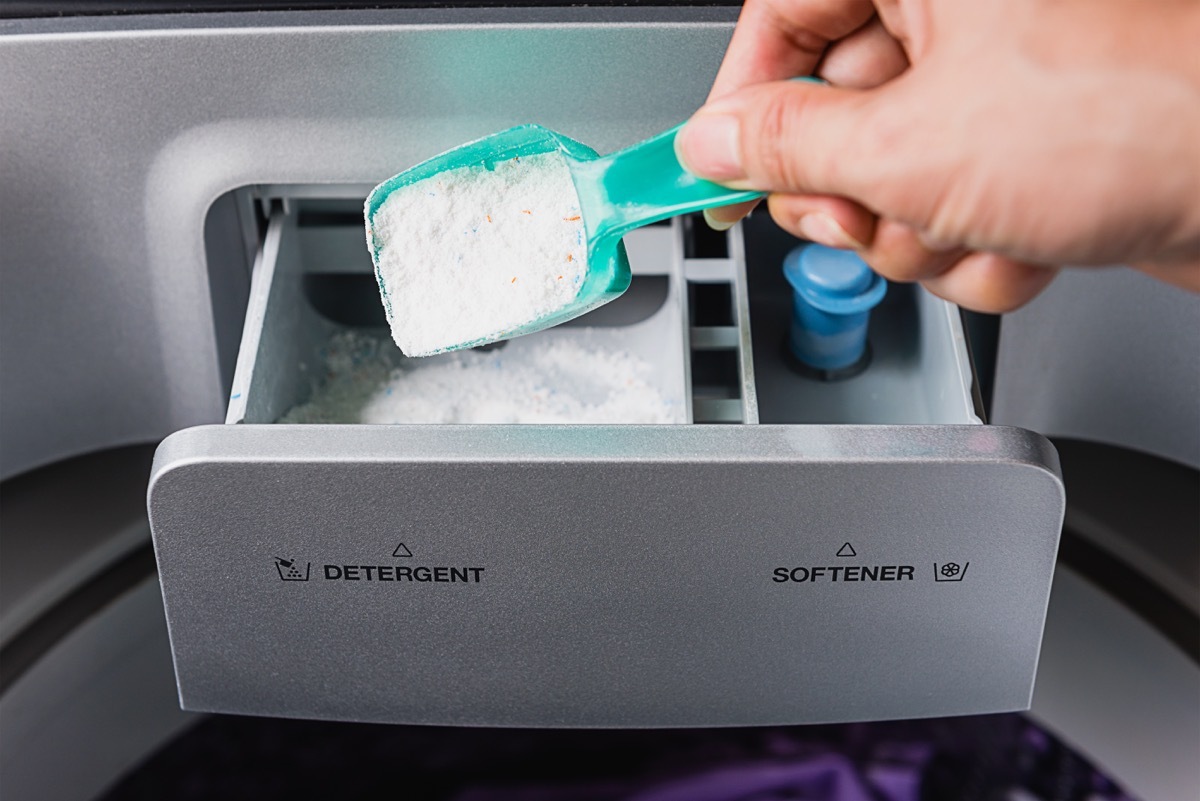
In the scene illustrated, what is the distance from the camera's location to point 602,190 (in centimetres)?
59

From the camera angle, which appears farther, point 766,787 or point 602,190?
point 766,787

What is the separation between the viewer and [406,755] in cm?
91

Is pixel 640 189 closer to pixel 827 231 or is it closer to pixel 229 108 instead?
pixel 827 231

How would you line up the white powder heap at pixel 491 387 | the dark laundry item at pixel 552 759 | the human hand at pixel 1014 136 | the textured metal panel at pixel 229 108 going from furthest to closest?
the dark laundry item at pixel 552 759 → the white powder heap at pixel 491 387 → the textured metal panel at pixel 229 108 → the human hand at pixel 1014 136

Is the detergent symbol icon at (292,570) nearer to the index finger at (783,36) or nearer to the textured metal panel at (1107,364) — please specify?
the index finger at (783,36)

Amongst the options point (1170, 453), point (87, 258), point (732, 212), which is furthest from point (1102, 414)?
point (87, 258)

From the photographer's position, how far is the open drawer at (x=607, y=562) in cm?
56

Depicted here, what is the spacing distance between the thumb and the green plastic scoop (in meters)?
0.02

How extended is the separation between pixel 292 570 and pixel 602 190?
25cm

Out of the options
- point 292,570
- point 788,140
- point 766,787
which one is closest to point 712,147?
point 788,140

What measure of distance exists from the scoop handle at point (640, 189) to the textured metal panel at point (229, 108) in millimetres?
106

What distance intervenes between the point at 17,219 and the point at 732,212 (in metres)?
0.42

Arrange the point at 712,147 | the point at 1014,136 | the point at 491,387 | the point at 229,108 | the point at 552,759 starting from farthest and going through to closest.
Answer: the point at 552,759 < the point at 491,387 < the point at 229,108 < the point at 712,147 < the point at 1014,136

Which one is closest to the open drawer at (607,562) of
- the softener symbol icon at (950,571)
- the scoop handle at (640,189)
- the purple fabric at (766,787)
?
the softener symbol icon at (950,571)
